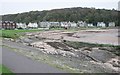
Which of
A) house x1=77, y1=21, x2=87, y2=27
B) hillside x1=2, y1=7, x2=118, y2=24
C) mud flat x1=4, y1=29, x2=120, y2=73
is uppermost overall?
hillside x1=2, y1=7, x2=118, y2=24

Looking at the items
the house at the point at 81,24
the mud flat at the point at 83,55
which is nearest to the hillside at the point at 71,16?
the house at the point at 81,24

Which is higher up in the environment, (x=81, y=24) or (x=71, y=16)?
(x=71, y=16)

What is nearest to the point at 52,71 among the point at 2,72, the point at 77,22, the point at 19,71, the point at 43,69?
the point at 43,69

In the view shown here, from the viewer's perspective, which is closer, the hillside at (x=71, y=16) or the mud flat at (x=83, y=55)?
the mud flat at (x=83, y=55)

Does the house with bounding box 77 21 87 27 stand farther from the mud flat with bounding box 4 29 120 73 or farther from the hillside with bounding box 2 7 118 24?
the mud flat with bounding box 4 29 120 73

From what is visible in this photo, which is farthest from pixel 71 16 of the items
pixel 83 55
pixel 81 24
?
pixel 83 55

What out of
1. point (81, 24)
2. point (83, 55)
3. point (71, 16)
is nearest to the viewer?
point (83, 55)

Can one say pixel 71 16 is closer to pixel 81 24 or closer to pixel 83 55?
pixel 81 24

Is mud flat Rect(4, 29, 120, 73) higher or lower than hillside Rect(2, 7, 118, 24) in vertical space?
lower

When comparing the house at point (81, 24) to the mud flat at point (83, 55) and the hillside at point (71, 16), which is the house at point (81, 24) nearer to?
the hillside at point (71, 16)

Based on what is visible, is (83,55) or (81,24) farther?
(81,24)

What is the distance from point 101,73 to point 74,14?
123745mm

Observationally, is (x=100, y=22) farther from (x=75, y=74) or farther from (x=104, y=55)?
(x=75, y=74)

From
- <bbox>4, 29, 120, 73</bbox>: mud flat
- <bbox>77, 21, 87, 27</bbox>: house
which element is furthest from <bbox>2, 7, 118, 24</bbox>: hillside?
<bbox>4, 29, 120, 73</bbox>: mud flat
